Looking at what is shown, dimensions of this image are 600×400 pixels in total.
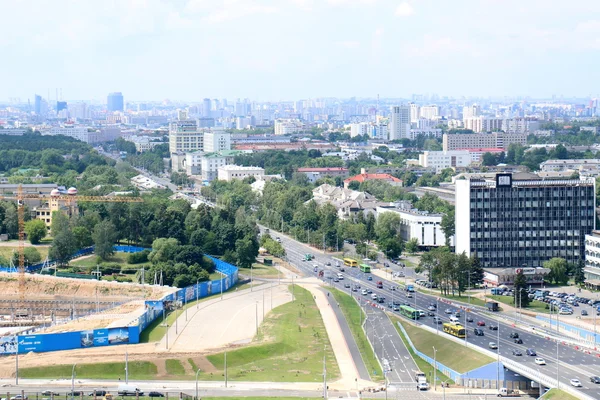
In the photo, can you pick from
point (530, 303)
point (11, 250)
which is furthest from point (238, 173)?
point (530, 303)

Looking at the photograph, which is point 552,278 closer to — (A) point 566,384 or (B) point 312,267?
(B) point 312,267

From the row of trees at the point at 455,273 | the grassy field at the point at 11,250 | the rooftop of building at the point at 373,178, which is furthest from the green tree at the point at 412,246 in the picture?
the rooftop of building at the point at 373,178

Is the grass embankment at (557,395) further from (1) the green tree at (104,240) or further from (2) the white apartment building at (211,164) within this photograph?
(2) the white apartment building at (211,164)

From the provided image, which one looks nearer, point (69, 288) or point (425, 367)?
point (425, 367)

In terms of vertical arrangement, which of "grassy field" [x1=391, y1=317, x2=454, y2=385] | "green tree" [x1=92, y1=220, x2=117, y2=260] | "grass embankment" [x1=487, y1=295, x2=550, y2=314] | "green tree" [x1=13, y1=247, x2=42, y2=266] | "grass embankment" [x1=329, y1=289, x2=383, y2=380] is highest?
"green tree" [x1=92, y1=220, x2=117, y2=260]

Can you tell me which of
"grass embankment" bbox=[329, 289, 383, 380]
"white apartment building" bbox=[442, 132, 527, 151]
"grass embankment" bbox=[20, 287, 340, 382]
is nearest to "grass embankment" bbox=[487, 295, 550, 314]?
"grass embankment" bbox=[329, 289, 383, 380]

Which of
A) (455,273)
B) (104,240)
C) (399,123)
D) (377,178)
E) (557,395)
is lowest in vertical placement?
(557,395)

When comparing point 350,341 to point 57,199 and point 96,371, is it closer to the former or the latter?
point 96,371

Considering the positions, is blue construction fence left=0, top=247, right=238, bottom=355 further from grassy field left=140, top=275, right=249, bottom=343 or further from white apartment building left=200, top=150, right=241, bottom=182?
white apartment building left=200, top=150, right=241, bottom=182
